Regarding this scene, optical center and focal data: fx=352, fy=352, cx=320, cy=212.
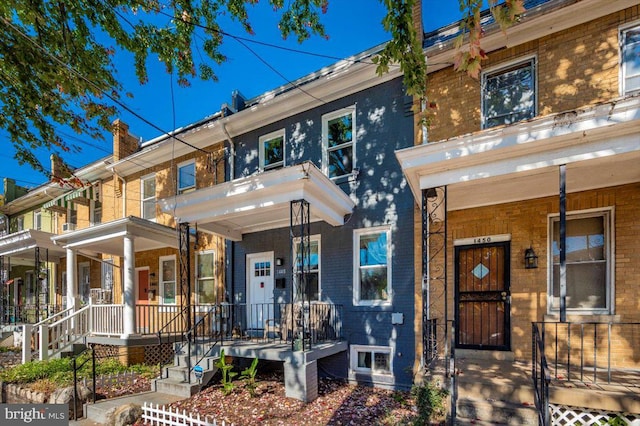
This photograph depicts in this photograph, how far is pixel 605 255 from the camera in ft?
19.8

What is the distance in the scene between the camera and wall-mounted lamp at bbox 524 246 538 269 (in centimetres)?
643

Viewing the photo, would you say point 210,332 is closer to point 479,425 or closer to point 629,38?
point 479,425

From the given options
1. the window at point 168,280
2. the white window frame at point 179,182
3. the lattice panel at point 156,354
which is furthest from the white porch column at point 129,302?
the white window frame at point 179,182

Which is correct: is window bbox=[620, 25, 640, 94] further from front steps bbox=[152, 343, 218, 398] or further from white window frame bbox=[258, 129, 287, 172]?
front steps bbox=[152, 343, 218, 398]

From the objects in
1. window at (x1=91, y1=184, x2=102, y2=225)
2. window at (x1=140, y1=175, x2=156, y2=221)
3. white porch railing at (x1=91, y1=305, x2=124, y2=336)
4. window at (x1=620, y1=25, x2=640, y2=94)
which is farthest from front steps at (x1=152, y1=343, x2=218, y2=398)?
window at (x1=91, y1=184, x2=102, y2=225)

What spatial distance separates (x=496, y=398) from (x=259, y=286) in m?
6.47

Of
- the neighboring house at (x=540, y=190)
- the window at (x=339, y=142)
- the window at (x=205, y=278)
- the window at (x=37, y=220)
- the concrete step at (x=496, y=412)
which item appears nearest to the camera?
the concrete step at (x=496, y=412)

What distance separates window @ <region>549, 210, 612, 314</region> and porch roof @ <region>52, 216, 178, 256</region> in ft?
31.9

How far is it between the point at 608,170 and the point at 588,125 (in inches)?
48.9

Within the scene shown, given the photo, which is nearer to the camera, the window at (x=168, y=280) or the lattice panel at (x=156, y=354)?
the lattice panel at (x=156, y=354)

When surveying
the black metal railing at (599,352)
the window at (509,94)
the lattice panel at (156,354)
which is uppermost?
the window at (509,94)

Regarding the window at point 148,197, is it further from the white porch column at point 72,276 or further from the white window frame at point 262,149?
the white window frame at point 262,149

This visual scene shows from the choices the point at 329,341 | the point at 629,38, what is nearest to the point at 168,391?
the point at 329,341

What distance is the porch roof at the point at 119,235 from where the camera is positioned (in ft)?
31.8
